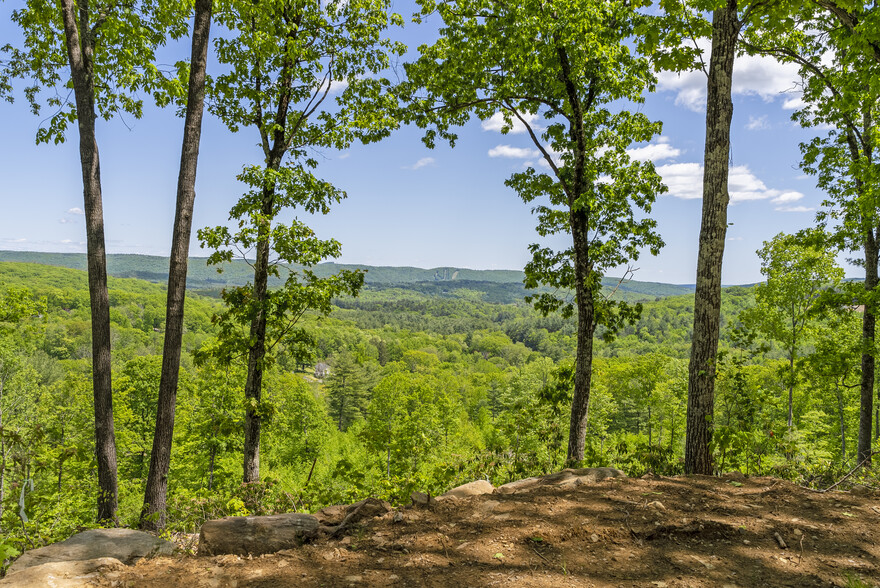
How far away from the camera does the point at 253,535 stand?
3518mm

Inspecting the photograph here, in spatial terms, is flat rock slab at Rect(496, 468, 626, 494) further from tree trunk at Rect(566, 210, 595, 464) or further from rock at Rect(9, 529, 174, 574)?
rock at Rect(9, 529, 174, 574)

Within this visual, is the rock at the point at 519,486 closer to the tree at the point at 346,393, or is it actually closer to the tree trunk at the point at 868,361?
the tree trunk at the point at 868,361

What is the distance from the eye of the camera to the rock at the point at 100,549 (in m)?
3.40

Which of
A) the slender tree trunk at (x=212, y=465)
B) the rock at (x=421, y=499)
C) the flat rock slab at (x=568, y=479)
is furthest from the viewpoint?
the slender tree trunk at (x=212, y=465)

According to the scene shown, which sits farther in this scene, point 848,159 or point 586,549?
point 848,159

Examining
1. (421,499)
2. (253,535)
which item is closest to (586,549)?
(421,499)

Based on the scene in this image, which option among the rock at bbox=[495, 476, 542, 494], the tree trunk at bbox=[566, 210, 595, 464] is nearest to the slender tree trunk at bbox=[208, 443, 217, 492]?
the tree trunk at bbox=[566, 210, 595, 464]

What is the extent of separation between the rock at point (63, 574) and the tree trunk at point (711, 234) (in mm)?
5906

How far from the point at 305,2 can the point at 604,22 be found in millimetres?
5395

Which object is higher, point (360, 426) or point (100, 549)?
point (100, 549)

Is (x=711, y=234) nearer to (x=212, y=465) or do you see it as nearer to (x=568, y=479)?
(x=568, y=479)

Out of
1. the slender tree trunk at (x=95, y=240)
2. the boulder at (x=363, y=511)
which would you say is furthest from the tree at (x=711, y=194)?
the slender tree trunk at (x=95, y=240)

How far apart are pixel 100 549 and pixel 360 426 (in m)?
37.0

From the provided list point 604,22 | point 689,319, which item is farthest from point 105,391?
point 689,319
